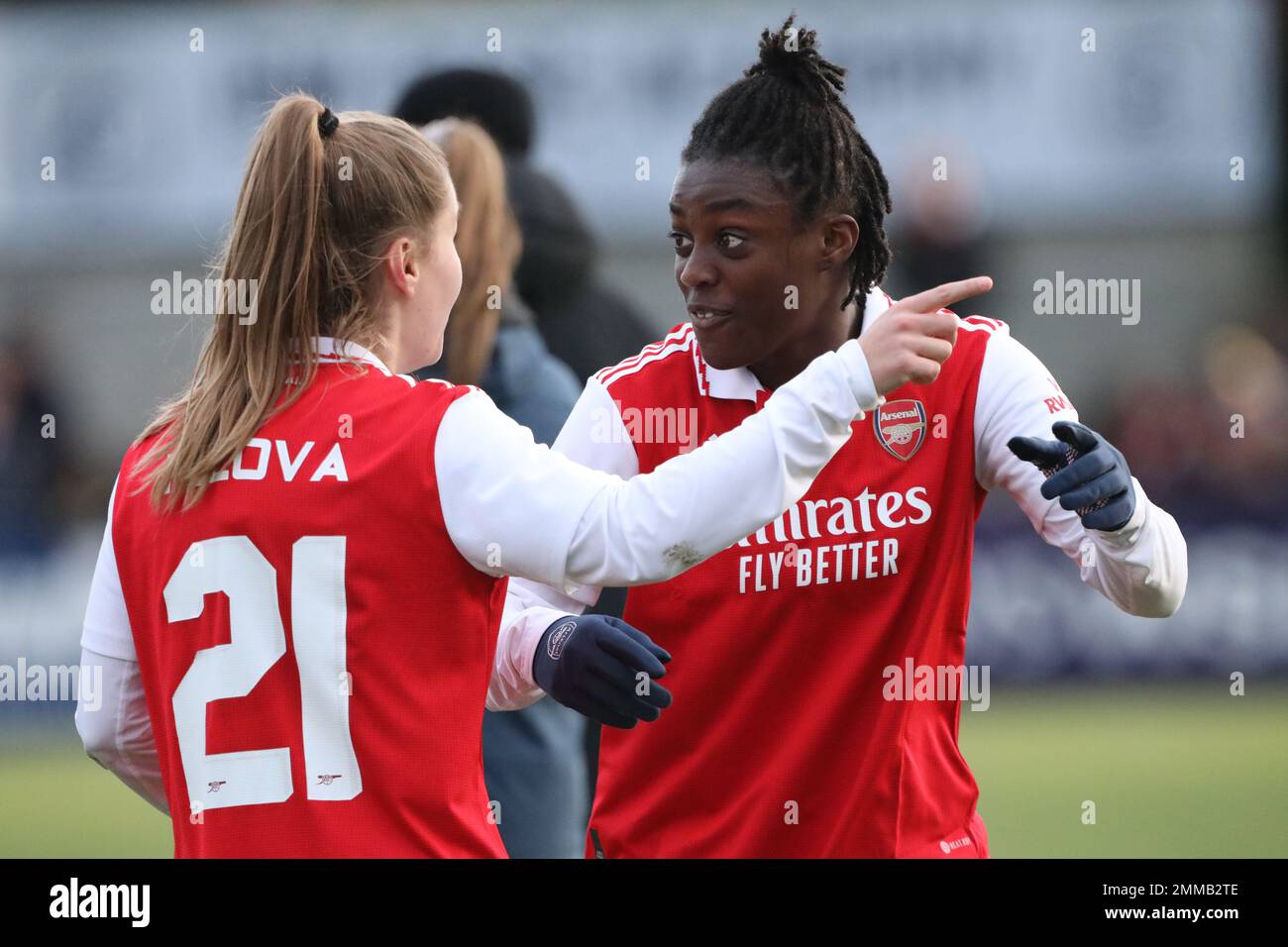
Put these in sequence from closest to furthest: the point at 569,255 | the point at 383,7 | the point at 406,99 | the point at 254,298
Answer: the point at 254,298 → the point at 406,99 → the point at 569,255 → the point at 383,7

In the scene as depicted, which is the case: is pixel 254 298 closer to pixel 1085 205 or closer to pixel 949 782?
pixel 949 782

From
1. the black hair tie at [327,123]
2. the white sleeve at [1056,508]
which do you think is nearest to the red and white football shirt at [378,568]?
the black hair tie at [327,123]

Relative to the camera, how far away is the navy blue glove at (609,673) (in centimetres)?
246

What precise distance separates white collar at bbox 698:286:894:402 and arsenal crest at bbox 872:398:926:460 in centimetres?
17

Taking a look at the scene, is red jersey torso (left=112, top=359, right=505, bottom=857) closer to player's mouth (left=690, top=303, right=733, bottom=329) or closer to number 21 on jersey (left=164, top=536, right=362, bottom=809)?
number 21 on jersey (left=164, top=536, right=362, bottom=809)

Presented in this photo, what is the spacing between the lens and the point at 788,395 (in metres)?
2.28

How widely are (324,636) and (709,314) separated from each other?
0.90 m

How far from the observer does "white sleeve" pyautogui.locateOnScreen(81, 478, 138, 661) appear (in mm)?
2406

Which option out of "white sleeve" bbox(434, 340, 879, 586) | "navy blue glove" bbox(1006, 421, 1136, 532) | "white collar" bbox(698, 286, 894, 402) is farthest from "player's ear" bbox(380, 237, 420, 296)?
"navy blue glove" bbox(1006, 421, 1136, 532)

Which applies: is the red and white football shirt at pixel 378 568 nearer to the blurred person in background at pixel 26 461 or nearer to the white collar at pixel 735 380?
the white collar at pixel 735 380

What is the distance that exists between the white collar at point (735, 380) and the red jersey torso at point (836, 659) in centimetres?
15

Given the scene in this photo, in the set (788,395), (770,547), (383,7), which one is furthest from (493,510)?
(383,7)

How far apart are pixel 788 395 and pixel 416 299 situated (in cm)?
59
